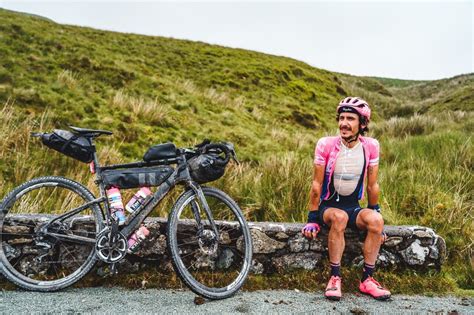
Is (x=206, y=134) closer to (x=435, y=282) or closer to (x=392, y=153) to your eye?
(x=392, y=153)

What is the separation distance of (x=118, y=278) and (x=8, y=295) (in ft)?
2.92

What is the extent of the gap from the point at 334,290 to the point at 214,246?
3.74 ft

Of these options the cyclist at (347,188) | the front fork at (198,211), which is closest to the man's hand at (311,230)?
the cyclist at (347,188)

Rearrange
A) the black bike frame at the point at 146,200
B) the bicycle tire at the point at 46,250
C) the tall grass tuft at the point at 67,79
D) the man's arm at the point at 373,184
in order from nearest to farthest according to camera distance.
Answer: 1. the bicycle tire at the point at 46,250
2. the black bike frame at the point at 146,200
3. the man's arm at the point at 373,184
4. the tall grass tuft at the point at 67,79

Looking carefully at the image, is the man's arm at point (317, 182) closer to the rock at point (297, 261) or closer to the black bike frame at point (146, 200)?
the rock at point (297, 261)

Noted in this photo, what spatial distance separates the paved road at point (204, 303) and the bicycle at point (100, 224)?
0.46 feet

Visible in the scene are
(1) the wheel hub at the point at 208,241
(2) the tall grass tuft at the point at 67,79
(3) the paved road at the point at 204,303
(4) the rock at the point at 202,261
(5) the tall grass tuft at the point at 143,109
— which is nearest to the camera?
(3) the paved road at the point at 204,303

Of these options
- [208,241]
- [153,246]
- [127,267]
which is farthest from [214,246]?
[127,267]

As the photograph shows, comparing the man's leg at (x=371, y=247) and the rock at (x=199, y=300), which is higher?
the man's leg at (x=371, y=247)

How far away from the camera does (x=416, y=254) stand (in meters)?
3.93

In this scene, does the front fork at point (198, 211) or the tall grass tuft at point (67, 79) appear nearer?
the front fork at point (198, 211)

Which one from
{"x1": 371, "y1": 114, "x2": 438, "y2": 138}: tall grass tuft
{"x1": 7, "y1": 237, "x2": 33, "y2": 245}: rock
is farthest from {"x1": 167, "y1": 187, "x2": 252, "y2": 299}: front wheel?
{"x1": 371, "y1": 114, "x2": 438, "y2": 138}: tall grass tuft

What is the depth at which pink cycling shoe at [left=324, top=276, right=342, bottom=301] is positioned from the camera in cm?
336

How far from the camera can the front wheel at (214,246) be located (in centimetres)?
348
